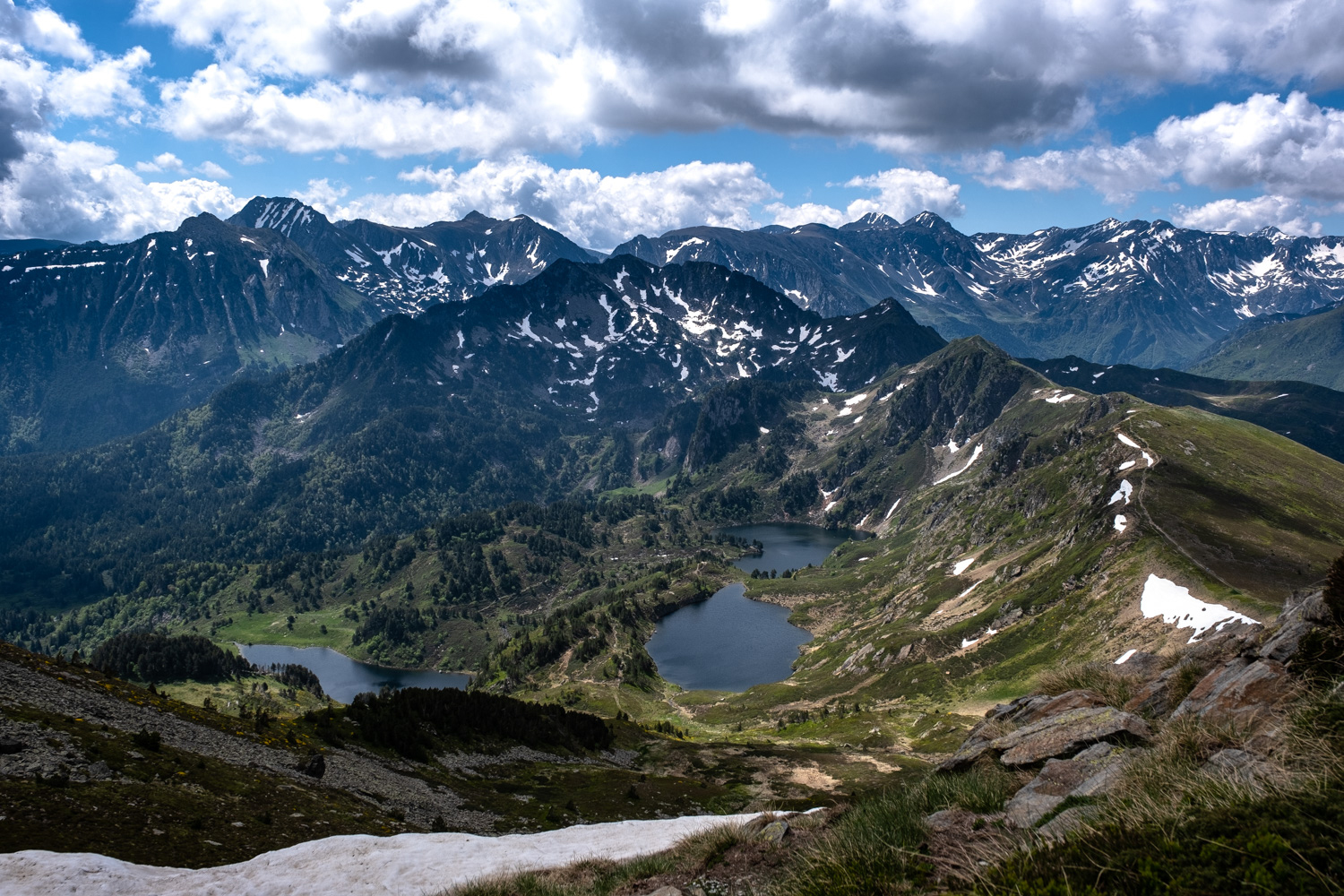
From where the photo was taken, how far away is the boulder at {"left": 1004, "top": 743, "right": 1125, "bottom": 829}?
12.0m

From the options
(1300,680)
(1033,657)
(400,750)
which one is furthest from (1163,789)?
(1033,657)

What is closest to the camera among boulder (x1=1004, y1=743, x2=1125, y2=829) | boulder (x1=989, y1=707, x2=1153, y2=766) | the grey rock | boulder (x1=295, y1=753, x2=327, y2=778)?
boulder (x1=1004, y1=743, x2=1125, y2=829)

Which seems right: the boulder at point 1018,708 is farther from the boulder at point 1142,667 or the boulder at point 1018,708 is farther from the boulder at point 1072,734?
the boulder at point 1072,734

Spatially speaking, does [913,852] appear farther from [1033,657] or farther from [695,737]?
[695,737]

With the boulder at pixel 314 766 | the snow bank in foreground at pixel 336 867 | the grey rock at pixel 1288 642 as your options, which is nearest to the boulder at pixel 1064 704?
the grey rock at pixel 1288 642

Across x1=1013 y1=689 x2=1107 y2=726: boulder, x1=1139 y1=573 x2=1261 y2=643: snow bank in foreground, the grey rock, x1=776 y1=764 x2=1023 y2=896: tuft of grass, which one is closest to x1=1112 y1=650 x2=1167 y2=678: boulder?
x1=1013 y1=689 x2=1107 y2=726: boulder

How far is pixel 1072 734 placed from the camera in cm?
1669

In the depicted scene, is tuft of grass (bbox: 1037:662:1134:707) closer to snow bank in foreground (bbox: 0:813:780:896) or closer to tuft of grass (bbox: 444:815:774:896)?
tuft of grass (bbox: 444:815:774:896)

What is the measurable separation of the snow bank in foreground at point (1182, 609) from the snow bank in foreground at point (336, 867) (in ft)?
228

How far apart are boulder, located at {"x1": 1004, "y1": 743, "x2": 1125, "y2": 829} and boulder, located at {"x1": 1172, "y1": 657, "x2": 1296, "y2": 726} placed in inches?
74.4

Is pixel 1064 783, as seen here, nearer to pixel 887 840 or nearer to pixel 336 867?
pixel 887 840

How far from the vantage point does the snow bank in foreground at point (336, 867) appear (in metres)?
18.2

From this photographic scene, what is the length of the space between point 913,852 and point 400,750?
4747 centimetres

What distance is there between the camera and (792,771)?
63.7 m
